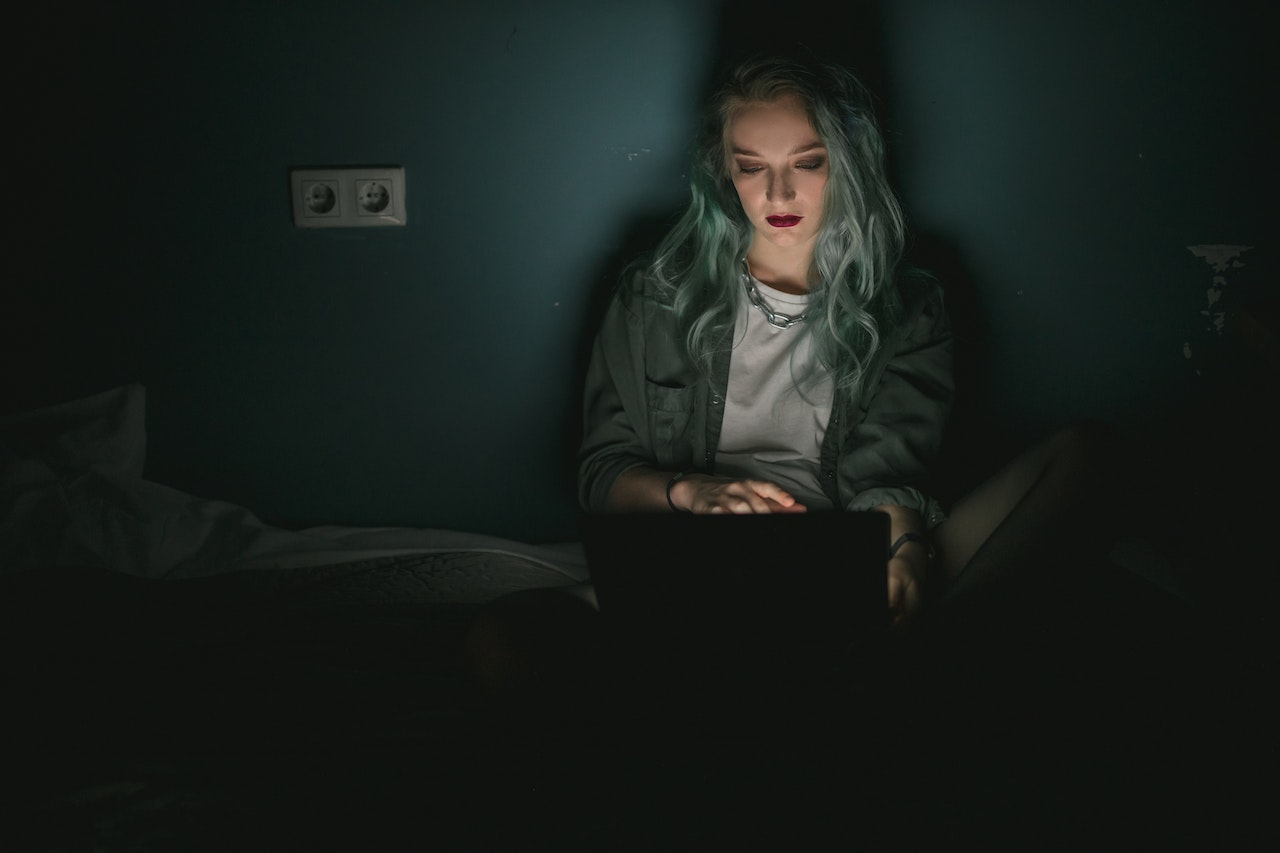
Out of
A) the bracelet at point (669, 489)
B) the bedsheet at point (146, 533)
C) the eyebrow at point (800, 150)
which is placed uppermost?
the eyebrow at point (800, 150)

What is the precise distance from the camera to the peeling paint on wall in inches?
63.6

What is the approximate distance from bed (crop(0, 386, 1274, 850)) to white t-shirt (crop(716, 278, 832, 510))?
1.30 feet

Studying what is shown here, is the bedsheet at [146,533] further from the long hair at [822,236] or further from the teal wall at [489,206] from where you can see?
the long hair at [822,236]

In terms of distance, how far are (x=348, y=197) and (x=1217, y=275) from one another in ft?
4.59

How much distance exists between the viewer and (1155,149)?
158 centimetres

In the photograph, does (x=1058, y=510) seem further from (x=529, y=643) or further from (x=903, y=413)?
(x=529, y=643)

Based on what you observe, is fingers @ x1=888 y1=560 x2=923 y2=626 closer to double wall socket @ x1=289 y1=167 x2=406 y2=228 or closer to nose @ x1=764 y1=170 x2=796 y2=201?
nose @ x1=764 y1=170 x2=796 y2=201

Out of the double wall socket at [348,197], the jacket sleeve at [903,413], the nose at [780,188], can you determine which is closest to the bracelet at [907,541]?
the jacket sleeve at [903,413]

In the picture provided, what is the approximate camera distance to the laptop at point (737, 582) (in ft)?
3.18

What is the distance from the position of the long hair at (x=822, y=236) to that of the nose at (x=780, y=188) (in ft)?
0.21

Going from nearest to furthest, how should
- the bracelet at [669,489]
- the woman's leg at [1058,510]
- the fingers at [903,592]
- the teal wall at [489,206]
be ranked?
the woman's leg at [1058,510]
the fingers at [903,592]
the bracelet at [669,489]
the teal wall at [489,206]

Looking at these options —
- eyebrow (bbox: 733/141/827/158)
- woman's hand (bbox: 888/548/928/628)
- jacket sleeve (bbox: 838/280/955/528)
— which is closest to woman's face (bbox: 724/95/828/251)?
eyebrow (bbox: 733/141/827/158)

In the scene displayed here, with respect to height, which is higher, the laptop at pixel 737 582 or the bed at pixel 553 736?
the laptop at pixel 737 582

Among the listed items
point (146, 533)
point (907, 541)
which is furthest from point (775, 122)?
point (146, 533)
